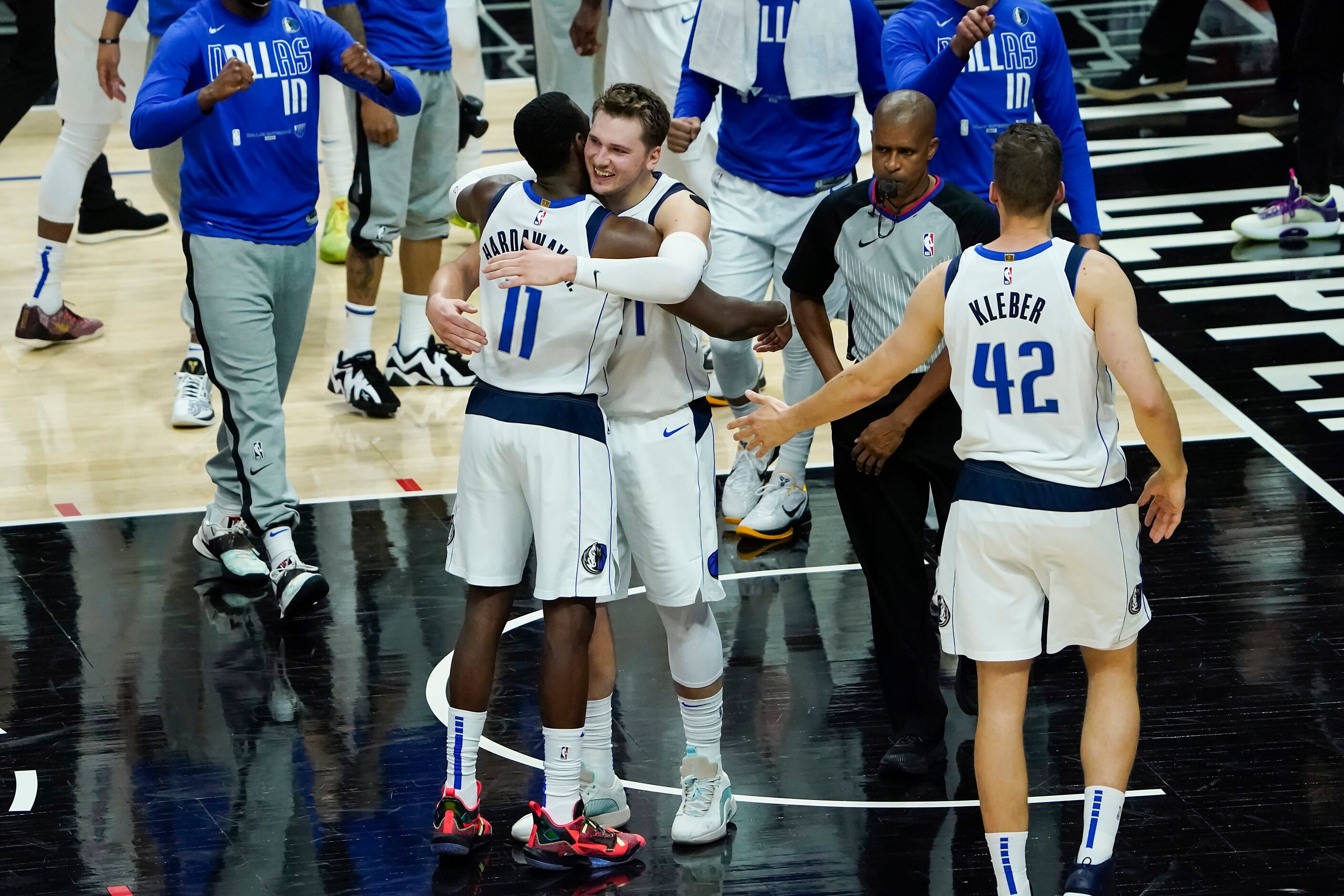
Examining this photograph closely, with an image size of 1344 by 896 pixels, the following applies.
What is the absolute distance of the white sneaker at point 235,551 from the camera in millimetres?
5691

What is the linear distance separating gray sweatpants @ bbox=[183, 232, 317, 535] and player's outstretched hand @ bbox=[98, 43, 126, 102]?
139 cm

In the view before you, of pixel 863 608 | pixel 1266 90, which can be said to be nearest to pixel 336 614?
pixel 863 608

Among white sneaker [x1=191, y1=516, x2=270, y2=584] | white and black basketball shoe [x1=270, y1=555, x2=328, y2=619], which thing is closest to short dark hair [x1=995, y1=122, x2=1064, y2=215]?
white and black basketball shoe [x1=270, y1=555, x2=328, y2=619]

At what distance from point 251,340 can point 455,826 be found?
1.95 m

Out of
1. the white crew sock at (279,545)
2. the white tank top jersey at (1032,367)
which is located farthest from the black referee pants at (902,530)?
the white crew sock at (279,545)

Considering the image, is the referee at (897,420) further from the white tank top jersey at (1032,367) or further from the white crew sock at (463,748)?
the white crew sock at (463,748)

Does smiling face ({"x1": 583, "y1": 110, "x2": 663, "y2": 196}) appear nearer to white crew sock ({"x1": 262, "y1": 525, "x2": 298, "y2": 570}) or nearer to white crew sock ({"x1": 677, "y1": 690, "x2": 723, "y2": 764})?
white crew sock ({"x1": 677, "y1": 690, "x2": 723, "y2": 764})

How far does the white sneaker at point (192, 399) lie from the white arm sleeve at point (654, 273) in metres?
3.48

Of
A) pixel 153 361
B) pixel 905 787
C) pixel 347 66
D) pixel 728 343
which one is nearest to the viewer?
pixel 905 787

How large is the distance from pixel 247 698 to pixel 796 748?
4.95 ft

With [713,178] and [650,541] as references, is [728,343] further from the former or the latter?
[650,541]

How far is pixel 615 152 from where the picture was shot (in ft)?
12.9

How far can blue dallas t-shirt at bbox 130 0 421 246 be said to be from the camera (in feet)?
17.3

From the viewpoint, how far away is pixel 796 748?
466cm
